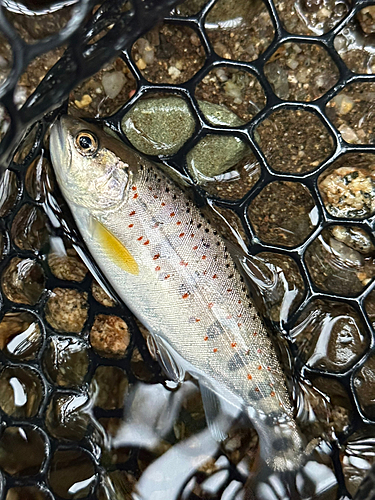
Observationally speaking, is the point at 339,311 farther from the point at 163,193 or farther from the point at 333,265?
the point at 163,193

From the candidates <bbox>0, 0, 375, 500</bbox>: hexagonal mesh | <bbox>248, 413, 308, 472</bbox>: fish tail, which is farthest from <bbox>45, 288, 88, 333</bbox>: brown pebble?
<bbox>248, 413, 308, 472</bbox>: fish tail

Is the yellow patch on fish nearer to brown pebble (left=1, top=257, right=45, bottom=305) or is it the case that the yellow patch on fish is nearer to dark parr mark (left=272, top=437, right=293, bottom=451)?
brown pebble (left=1, top=257, right=45, bottom=305)

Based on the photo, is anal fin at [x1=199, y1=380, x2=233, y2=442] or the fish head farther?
anal fin at [x1=199, y1=380, x2=233, y2=442]

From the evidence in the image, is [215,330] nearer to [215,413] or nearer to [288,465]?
[215,413]

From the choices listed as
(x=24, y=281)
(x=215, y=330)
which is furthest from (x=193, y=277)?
(x=24, y=281)

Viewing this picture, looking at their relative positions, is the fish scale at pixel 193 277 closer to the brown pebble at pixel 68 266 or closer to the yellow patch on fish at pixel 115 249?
the yellow patch on fish at pixel 115 249

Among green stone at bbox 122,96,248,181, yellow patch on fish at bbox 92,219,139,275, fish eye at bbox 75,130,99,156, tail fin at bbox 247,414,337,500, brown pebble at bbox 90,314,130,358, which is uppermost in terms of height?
fish eye at bbox 75,130,99,156

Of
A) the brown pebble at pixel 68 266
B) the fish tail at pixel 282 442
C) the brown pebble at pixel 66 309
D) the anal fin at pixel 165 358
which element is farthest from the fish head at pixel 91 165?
the fish tail at pixel 282 442

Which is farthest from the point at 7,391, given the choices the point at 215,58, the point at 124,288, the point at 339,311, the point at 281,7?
the point at 281,7

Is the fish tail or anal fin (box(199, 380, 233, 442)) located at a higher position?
anal fin (box(199, 380, 233, 442))
